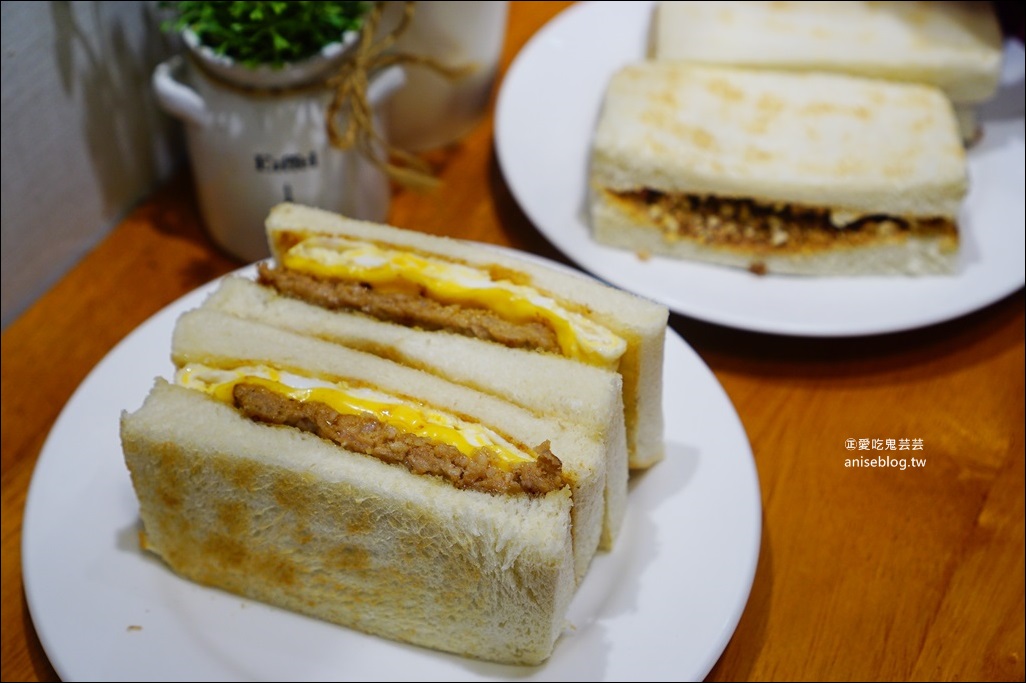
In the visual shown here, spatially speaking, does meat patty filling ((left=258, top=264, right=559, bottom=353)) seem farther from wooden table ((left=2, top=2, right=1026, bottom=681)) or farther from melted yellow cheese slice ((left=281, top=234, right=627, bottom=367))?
wooden table ((left=2, top=2, right=1026, bottom=681))

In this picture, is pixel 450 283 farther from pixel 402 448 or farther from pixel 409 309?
pixel 402 448

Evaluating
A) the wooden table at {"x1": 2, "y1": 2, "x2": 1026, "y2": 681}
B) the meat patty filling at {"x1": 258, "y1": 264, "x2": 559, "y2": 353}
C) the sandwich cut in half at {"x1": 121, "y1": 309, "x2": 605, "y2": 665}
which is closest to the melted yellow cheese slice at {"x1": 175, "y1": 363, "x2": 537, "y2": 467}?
the sandwich cut in half at {"x1": 121, "y1": 309, "x2": 605, "y2": 665}

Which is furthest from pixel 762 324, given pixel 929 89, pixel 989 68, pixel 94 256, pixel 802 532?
pixel 94 256

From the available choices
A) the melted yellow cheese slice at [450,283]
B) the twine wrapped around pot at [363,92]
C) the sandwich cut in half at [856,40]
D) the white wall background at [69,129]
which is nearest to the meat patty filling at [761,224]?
the sandwich cut in half at [856,40]

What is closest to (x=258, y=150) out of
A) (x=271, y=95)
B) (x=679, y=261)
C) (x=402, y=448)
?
(x=271, y=95)

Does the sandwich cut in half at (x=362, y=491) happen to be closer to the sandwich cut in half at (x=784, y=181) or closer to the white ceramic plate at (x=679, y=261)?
the white ceramic plate at (x=679, y=261)
